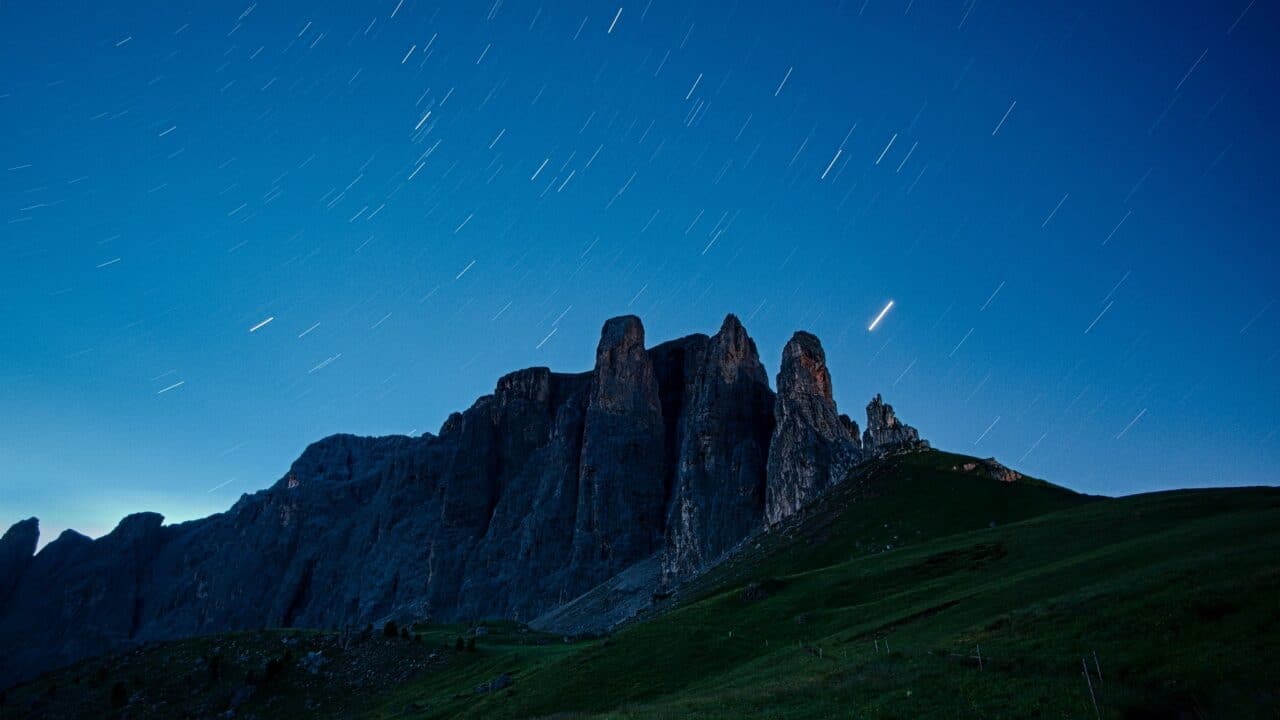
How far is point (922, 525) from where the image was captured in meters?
74.9

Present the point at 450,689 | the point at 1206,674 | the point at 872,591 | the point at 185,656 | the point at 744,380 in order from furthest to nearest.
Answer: the point at 744,380 → the point at 185,656 → the point at 450,689 → the point at 872,591 → the point at 1206,674

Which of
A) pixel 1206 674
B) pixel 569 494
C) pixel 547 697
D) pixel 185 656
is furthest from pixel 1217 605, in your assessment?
pixel 569 494

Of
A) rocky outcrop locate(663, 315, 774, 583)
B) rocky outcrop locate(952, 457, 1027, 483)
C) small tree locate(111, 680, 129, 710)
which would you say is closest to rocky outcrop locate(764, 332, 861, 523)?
rocky outcrop locate(663, 315, 774, 583)

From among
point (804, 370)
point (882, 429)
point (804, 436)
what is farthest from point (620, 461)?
point (882, 429)

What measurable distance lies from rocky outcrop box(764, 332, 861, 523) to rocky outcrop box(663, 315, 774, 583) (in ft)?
30.8

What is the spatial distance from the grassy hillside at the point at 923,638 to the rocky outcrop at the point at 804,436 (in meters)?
32.5

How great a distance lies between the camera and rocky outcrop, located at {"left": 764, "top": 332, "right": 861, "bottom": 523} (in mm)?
123375

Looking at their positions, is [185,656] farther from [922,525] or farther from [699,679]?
[922,525]

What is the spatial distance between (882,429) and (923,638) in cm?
8940

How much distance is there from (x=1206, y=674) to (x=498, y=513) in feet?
599

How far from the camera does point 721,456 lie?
156000 mm

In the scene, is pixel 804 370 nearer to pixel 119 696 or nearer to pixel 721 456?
pixel 721 456

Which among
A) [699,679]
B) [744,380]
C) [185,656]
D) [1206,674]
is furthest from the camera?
[744,380]

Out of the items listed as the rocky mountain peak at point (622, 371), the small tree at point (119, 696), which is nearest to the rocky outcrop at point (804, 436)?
the rocky mountain peak at point (622, 371)
